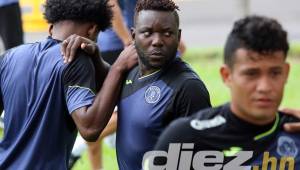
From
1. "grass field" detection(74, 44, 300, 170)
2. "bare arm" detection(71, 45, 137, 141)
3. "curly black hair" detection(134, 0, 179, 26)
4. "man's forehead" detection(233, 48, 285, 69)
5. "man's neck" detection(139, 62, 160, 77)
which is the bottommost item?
"grass field" detection(74, 44, 300, 170)

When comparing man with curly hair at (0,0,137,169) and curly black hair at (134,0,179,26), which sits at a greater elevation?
curly black hair at (134,0,179,26)

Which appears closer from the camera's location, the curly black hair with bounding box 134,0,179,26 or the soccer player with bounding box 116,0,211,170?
the soccer player with bounding box 116,0,211,170

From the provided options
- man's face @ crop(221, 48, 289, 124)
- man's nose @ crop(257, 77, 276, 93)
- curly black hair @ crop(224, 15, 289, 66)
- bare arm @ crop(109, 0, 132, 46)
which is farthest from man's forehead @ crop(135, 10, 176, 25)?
bare arm @ crop(109, 0, 132, 46)

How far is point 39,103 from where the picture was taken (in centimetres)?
490

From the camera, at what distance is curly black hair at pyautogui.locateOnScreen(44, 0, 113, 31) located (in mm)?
5051

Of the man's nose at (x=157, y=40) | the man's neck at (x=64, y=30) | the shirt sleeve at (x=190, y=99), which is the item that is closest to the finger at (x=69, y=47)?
the man's neck at (x=64, y=30)

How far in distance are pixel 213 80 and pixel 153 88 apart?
24.0 feet

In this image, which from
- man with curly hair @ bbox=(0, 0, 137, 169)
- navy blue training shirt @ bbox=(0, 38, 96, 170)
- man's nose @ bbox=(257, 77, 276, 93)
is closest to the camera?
man's nose @ bbox=(257, 77, 276, 93)

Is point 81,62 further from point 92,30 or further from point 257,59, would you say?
point 257,59

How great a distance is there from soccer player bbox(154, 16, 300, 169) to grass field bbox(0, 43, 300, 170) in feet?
13.3

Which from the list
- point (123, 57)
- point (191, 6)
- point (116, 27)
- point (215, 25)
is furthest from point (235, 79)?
point (191, 6)

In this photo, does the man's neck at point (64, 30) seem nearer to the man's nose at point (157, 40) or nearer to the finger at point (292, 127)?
the man's nose at point (157, 40)

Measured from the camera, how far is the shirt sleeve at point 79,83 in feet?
15.5

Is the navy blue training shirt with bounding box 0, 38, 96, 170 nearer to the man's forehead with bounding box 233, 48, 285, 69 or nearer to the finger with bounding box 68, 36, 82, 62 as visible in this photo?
the finger with bounding box 68, 36, 82, 62
